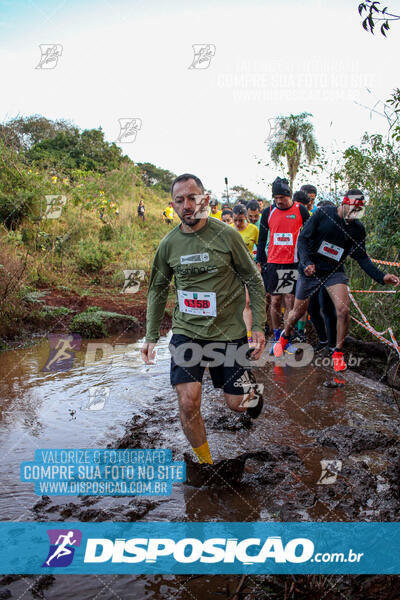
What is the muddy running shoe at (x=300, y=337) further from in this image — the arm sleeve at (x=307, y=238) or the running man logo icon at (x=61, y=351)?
the running man logo icon at (x=61, y=351)

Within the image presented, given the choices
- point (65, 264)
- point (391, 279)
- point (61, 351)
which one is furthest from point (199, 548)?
point (65, 264)

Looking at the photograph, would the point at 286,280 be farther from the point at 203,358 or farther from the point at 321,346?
the point at 203,358

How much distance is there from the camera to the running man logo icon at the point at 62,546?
106 inches

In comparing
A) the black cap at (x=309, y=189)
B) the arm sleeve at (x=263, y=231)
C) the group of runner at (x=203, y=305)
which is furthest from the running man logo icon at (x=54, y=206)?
the group of runner at (x=203, y=305)

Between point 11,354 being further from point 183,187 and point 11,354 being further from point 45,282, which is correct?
point 183,187

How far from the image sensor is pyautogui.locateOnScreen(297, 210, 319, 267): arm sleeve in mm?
6004

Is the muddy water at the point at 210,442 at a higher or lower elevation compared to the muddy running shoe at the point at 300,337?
lower

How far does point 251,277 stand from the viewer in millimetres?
3648

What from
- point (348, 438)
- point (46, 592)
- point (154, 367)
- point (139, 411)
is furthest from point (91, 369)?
point (46, 592)

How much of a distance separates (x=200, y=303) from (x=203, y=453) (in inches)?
44.4

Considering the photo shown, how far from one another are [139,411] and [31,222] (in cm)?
957

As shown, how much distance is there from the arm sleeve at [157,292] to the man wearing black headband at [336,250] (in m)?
2.73

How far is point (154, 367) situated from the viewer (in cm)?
710

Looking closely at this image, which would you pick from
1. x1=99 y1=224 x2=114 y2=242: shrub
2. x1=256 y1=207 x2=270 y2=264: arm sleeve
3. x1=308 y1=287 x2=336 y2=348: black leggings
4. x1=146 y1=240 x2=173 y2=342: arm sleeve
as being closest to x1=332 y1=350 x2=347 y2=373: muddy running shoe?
x1=308 y1=287 x2=336 y2=348: black leggings
